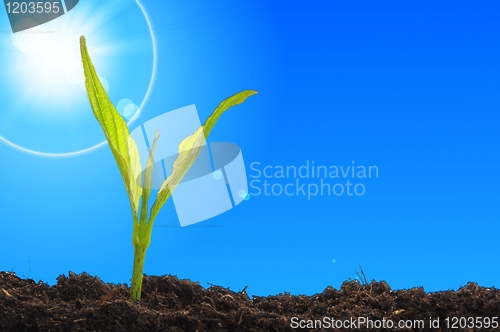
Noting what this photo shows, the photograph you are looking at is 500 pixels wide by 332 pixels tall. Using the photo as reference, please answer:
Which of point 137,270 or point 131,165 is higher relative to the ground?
point 131,165

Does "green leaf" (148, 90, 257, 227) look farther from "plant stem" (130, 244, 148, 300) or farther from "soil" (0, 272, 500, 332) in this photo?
"soil" (0, 272, 500, 332)

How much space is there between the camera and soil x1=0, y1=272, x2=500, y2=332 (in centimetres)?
246

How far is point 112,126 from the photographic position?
2672 millimetres

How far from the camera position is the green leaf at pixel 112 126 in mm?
2577

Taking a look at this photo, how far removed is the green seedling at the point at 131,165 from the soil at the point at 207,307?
296mm

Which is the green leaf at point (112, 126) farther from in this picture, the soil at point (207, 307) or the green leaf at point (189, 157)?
the soil at point (207, 307)

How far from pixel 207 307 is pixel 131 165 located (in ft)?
2.69

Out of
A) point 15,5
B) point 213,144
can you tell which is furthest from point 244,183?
point 15,5

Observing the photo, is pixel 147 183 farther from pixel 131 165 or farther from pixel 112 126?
pixel 112 126

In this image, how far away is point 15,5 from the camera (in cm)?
345

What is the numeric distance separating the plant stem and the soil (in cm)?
5

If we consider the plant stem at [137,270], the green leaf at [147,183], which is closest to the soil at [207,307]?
the plant stem at [137,270]

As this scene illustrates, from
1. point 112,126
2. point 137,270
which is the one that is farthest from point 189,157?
point 137,270

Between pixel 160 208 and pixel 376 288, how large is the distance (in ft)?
4.54
